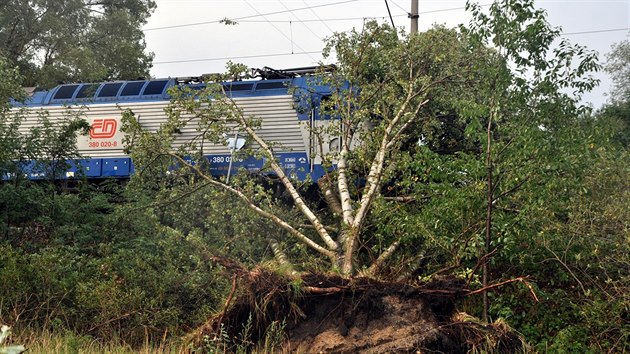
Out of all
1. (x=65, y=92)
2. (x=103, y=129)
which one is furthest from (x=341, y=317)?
(x=65, y=92)

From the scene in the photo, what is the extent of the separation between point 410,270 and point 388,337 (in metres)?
1.65

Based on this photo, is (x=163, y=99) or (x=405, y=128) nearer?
(x=405, y=128)

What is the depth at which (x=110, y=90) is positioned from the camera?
1783 centimetres

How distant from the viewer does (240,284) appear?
8562mm

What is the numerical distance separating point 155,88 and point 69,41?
1536 centimetres

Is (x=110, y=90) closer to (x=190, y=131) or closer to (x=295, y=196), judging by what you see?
(x=190, y=131)

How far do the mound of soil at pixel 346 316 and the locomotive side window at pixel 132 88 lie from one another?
1020 cm

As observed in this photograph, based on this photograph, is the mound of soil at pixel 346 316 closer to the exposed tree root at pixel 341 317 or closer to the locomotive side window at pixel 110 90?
the exposed tree root at pixel 341 317

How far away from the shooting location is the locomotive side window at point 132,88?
17.4 meters

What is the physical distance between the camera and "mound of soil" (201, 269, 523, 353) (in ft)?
26.2

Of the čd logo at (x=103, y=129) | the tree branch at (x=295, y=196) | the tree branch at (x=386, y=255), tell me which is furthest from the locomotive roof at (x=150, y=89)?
the tree branch at (x=386, y=255)

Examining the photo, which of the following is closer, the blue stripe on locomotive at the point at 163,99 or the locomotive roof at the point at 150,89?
the blue stripe on locomotive at the point at 163,99

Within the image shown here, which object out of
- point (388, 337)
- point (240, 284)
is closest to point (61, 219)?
point (240, 284)

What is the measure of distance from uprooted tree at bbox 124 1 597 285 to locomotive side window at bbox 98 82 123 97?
4.53 metres
